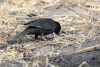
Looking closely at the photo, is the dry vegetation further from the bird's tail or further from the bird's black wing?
the bird's black wing

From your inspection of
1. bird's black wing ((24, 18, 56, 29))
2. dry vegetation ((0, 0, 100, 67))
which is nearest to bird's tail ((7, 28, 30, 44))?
dry vegetation ((0, 0, 100, 67))

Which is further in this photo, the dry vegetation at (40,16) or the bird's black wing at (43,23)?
the bird's black wing at (43,23)

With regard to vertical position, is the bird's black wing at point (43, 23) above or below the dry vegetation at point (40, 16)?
above

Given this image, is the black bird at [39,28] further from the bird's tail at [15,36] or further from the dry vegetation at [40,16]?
the dry vegetation at [40,16]

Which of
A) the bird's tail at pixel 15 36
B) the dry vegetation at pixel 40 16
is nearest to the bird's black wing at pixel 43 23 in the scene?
the bird's tail at pixel 15 36

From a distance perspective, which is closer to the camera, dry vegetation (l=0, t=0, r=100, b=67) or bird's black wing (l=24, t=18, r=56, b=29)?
dry vegetation (l=0, t=0, r=100, b=67)

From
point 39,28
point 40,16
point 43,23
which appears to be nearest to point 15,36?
point 39,28

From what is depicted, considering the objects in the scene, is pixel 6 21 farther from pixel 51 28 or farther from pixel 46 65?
pixel 46 65

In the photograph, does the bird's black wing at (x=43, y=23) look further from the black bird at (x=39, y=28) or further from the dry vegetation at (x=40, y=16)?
the dry vegetation at (x=40, y=16)

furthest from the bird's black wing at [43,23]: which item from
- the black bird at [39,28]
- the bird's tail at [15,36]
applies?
the bird's tail at [15,36]
